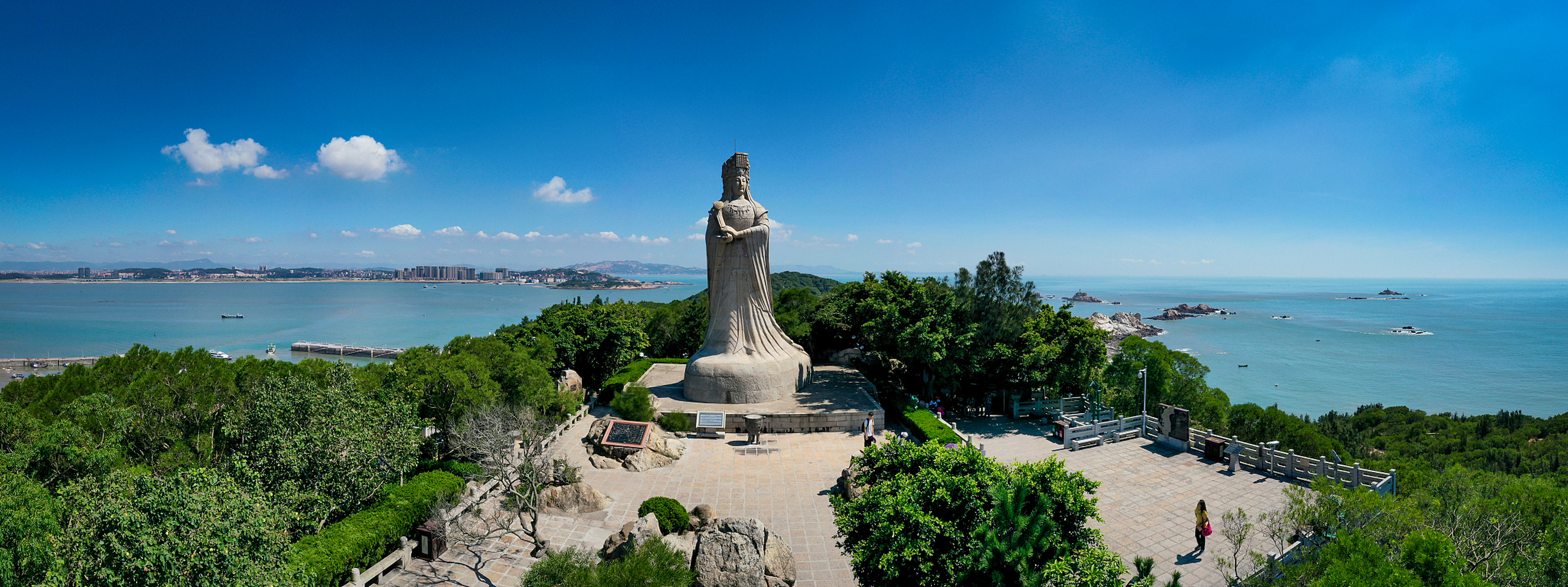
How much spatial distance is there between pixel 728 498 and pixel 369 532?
7041 mm

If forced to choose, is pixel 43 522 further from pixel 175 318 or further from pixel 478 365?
pixel 175 318

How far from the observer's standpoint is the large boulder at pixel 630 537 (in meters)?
10.5

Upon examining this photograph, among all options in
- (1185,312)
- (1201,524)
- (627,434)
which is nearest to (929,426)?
(1201,524)

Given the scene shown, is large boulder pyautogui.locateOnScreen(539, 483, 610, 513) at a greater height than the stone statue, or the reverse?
the stone statue

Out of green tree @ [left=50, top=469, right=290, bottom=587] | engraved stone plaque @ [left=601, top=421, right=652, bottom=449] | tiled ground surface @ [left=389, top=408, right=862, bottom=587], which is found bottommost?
tiled ground surface @ [left=389, top=408, right=862, bottom=587]

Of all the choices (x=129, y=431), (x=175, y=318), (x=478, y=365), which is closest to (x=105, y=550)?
(x=129, y=431)

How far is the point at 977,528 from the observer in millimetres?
7535

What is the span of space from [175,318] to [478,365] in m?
111

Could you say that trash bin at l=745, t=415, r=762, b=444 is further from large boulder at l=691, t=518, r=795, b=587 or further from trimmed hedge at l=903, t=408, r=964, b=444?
large boulder at l=691, t=518, r=795, b=587

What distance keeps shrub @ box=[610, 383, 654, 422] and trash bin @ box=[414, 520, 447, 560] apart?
7185 mm

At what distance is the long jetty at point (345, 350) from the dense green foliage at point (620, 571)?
5831 centimetres

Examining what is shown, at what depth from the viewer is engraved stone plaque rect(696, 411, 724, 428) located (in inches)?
737

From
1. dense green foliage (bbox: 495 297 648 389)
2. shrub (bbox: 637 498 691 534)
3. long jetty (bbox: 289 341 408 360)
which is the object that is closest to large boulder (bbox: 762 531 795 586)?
shrub (bbox: 637 498 691 534)

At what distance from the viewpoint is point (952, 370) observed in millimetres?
20812
